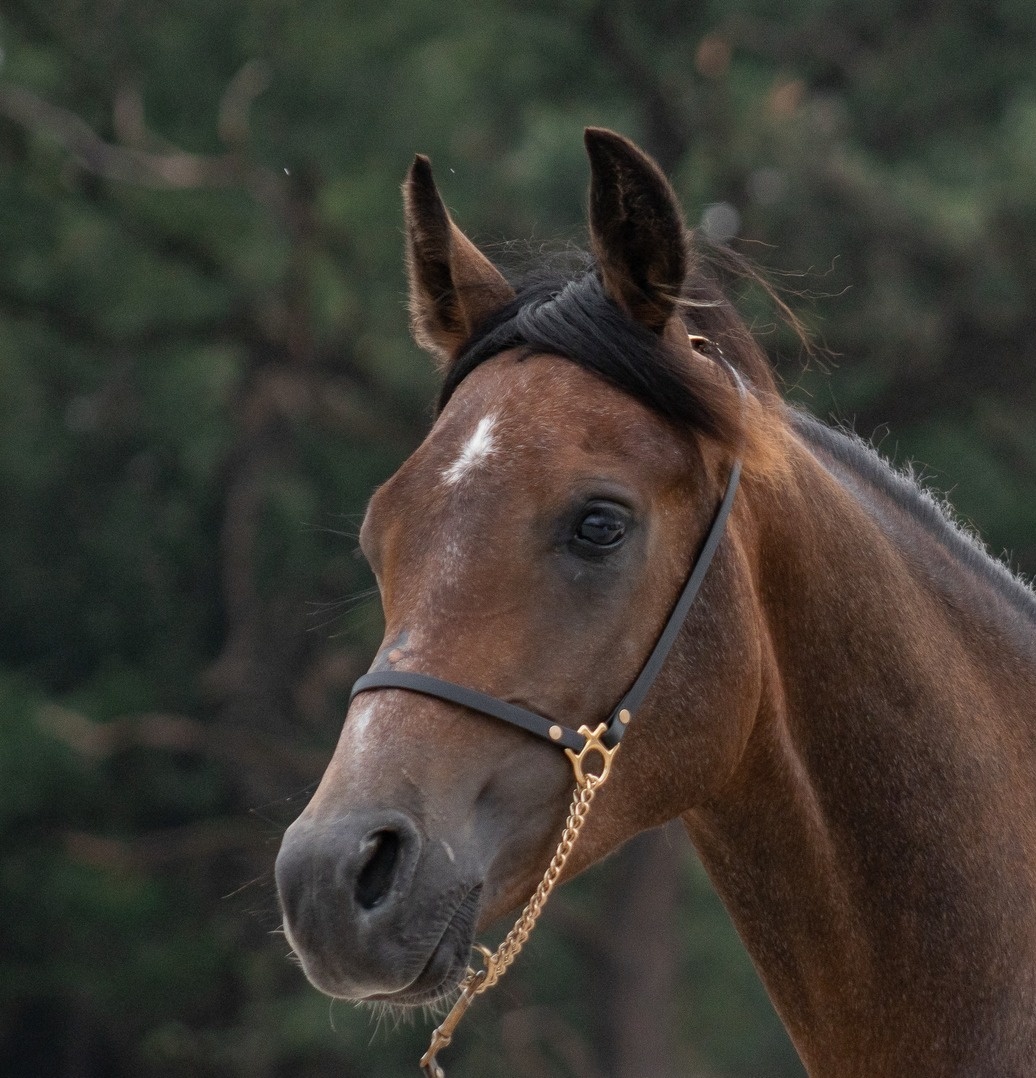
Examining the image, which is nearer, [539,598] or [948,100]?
[539,598]

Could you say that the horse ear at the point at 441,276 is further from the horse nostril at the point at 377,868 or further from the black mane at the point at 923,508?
the horse nostril at the point at 377,868

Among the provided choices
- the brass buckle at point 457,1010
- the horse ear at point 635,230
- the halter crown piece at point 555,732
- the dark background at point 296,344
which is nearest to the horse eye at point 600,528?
the halter crown piece at point 555,732

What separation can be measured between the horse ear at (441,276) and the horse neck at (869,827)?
0.64 meters

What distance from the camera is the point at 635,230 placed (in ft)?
8.60

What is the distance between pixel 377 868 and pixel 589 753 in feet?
1.32

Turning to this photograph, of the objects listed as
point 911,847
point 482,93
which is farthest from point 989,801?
point 482,93

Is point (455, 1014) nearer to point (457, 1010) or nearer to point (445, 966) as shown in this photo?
point (457, 1010)

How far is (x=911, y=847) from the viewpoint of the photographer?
2578 millimetres

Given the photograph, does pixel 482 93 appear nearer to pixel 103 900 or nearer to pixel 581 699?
pixel 103 900

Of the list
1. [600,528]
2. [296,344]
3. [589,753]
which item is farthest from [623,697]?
[296,344]

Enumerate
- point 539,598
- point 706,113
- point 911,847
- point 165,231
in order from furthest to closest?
1. point 165,231
2. point 706,113
3. point 911,847
4. point 539,598

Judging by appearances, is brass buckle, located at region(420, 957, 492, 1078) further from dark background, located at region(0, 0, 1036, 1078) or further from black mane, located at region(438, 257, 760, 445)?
dark background, located at region(0, 0, 1036, 1078)

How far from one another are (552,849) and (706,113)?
9.89m

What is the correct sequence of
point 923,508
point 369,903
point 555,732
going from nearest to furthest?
point 369,903
point 555,732
point 923,508
